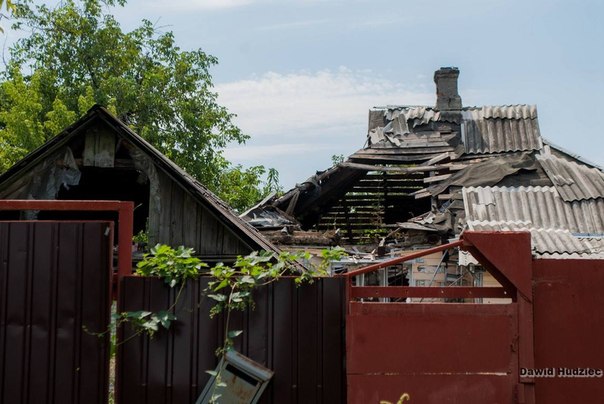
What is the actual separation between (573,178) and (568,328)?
40.3ft

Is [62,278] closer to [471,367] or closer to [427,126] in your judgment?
[471,367]

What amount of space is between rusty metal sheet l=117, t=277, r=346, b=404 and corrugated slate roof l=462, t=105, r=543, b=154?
1458cm

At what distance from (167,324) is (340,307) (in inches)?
45.3

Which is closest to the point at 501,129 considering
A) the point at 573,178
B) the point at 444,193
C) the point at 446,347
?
the point at 573,178

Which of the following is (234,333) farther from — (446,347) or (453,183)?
(453,183)

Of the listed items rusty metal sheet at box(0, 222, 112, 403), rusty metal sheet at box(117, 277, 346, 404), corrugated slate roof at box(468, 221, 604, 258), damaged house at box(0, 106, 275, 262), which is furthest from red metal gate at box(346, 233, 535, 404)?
corrugated slate roof at box(468, 221, 604, 258)

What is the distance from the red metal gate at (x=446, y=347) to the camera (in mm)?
4820

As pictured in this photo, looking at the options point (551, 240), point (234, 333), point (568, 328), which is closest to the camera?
point (568, 328)

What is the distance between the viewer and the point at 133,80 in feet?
89.0

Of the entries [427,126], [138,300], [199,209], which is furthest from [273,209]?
[138,300]

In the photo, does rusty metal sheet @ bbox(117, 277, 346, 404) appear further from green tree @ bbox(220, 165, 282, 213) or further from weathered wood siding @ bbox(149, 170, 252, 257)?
green tree @ bbox(220, 165, 282, 213)

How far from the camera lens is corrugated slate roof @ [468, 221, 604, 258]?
496 inches

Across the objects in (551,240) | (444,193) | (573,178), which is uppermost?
(573,178)

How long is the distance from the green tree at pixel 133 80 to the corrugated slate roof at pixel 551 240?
14469 mm
